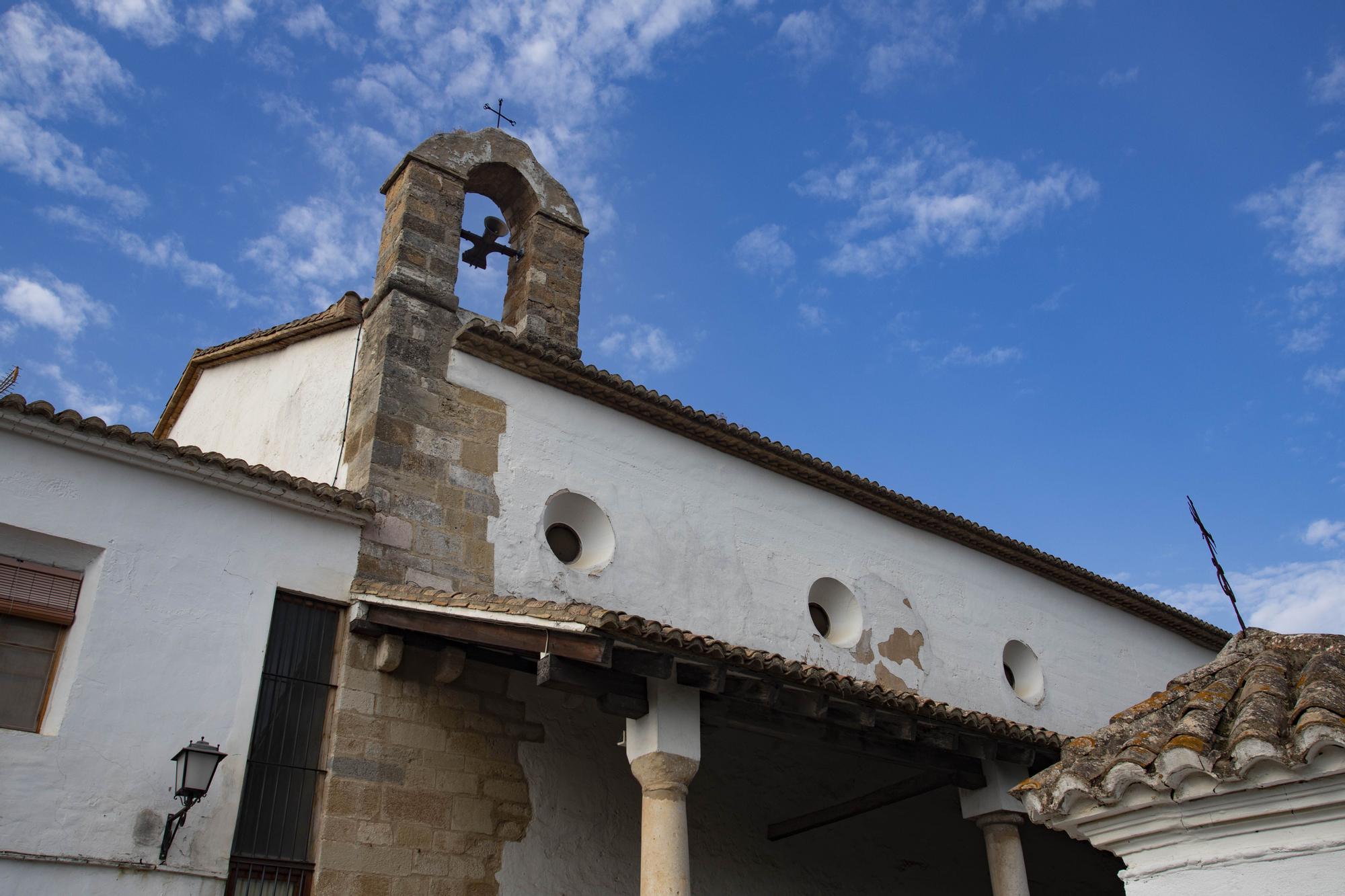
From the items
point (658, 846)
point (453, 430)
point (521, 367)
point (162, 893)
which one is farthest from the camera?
point (521, 367)

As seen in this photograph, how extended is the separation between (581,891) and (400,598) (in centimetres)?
251

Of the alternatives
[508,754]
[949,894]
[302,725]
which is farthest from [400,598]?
[949,894]

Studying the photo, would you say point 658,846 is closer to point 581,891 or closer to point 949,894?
point 581,891

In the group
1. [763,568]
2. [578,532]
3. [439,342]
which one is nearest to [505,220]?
[439,342]

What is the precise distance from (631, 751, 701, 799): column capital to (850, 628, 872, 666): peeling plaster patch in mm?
3749

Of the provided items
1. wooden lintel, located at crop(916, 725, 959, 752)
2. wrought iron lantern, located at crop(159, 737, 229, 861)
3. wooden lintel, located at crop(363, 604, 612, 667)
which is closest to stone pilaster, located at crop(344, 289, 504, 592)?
wooden lintel, located at crop(363, 604, 612, 667)

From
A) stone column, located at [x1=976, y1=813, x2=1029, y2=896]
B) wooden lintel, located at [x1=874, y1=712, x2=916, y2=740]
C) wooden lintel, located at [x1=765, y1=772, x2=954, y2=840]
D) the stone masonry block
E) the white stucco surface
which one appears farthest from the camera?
wooden lintel, located at [x1=765, y1=772, x2=954, y2=840]

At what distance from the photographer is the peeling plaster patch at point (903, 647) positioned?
10938 mm

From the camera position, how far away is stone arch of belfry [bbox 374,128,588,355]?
9.47m

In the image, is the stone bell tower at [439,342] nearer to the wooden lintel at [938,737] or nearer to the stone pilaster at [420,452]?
the stone pilaster at [420,452]

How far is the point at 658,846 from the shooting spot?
687cm

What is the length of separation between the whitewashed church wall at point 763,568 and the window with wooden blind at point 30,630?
2.94 m

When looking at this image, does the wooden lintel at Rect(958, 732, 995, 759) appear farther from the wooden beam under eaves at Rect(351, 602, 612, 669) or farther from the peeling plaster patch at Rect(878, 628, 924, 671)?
the wooden beam under eaves at Rect(351, 602, 612, 669)

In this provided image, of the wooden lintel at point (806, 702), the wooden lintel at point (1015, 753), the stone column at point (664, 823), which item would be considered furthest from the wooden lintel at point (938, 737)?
the stone column at point (664, 823)
